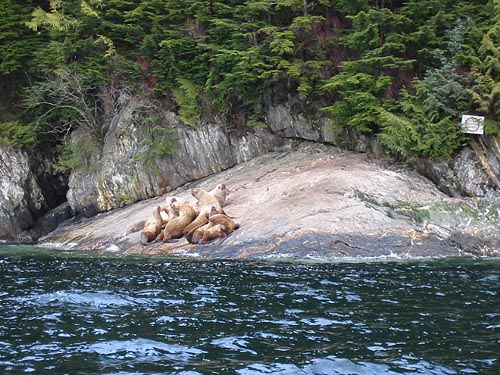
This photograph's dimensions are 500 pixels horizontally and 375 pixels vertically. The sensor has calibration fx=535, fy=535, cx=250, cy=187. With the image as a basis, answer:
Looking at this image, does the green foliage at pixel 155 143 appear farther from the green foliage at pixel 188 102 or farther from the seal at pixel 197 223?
the seal at pixel 197 223

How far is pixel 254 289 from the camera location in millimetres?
10023

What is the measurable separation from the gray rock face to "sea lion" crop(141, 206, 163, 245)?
1078cm

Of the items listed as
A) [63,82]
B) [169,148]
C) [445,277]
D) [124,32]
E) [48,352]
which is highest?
[124,32]

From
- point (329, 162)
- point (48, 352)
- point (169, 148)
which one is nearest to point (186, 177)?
point (169, 148)

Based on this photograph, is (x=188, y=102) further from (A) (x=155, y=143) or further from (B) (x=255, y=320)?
(B) (x=255, y=320)

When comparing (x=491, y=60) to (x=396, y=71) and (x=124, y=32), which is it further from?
(x=124, y=32)

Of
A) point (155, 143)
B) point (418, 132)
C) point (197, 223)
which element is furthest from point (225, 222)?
point (155, 143)

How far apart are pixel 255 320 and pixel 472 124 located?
43.3 ft

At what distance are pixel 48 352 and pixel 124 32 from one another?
22.9 metres

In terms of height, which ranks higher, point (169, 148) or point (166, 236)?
point (169, 148)

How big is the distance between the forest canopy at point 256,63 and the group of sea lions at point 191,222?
21.9 feet

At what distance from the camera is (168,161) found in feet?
82.7

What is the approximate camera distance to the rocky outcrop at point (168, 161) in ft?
82.0

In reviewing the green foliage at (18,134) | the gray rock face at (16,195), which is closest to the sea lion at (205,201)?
the gray rock face at (16,195)
